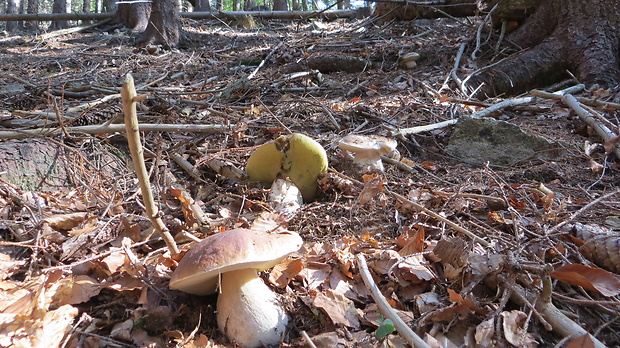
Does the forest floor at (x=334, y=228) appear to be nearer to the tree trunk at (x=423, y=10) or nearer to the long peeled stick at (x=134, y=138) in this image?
the long peeled stick at (x=134, y=138)

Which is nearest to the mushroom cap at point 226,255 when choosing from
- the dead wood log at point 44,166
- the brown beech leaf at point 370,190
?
the brown beech leaf at point 370,190

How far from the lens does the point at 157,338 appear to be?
143cm

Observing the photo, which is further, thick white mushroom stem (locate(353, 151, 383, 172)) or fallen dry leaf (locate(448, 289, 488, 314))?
thick white mushroom stem (locate(353, 151, 383, 172))

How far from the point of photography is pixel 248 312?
4.67 ft

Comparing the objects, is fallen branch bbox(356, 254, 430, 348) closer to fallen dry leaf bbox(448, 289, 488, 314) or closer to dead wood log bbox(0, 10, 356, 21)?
fallen dry leaf bbox(448, 289, 488, 314)

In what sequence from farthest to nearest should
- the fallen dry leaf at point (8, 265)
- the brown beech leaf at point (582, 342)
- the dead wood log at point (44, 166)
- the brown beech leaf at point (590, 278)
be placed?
the dead wood log at point (44, 166), the fallen dry leaf at point (8, 265), the brown beech leaf at point (590, 278), the brown beech leaf at point (582, 342)

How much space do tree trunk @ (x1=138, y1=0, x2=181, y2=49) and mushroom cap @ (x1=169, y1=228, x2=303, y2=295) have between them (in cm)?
769

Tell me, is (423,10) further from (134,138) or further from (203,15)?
(203,15)

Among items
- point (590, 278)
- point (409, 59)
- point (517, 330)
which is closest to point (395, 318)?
point (517, 330)

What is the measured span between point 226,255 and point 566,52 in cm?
548

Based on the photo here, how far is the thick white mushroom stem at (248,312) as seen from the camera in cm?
141

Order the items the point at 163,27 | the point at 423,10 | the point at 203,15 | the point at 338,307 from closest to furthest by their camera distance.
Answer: the point at 338,307, the point at 423,10, the point at 163,27, the point at 203,15

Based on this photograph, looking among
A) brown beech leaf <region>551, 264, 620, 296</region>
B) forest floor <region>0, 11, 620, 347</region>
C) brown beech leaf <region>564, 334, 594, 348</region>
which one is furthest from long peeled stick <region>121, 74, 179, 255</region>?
brown beech leaf <region>551, 264, 620, 296</region>

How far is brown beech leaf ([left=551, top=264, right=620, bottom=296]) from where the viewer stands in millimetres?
1388
